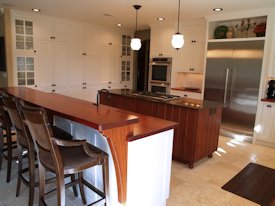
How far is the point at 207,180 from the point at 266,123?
6.77 feet

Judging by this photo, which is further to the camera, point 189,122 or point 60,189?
point 189,122

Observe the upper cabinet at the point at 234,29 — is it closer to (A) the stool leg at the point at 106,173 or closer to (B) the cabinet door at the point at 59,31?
(B) the cabinet door at the point at 59,31

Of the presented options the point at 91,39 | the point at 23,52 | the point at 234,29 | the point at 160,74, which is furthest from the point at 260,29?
the point at 23,52

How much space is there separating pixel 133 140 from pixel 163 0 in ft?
9.10

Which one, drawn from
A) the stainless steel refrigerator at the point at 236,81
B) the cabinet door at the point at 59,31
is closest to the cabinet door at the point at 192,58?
the stainless steel refrigerator at the point at 236,81

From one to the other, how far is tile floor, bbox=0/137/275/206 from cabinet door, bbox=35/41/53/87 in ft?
8.45

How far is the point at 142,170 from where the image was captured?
6.14 feet

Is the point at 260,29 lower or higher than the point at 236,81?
higher

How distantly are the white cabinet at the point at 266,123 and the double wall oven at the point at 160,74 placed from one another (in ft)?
7.30

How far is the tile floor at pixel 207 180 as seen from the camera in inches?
92.5

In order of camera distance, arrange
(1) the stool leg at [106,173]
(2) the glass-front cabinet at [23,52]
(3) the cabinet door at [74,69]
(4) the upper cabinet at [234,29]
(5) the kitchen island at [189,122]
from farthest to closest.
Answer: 1. (3) the cabinet door at [74,69]
2. (2) the glass-front cabinet at [23,52]
3. (4) the upper cabinet at [234,29]
4. (5) the kitchen island at [189,122]
5. (1) the stool leg at [106,173]

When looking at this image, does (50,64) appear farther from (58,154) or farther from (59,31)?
(58,154)

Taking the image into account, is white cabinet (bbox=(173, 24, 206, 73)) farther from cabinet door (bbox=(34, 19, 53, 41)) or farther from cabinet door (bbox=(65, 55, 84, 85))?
cabinet door (bbox=(34, 19, 53, 41))

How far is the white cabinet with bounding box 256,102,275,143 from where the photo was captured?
403 cm
